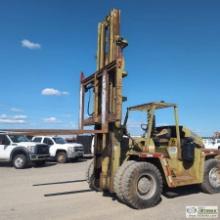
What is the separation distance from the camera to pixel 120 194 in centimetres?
868

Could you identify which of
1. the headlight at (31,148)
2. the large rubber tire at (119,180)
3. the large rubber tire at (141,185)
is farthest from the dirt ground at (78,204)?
the headlight at (31,148)

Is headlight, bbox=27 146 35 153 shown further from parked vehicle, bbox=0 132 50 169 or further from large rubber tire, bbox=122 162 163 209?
large rubber tire, bbox=122 162 163 209

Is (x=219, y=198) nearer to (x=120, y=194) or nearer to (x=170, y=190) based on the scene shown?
(x=170, y=190)

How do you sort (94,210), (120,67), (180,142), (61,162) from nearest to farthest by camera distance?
(94,210)
(120,67)
(180,142)
(61,162)

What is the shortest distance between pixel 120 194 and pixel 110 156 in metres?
1.25

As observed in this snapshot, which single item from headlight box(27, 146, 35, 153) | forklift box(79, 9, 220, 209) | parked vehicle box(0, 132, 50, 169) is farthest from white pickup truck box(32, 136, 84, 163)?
forklift box(79, 9, 220, 209)

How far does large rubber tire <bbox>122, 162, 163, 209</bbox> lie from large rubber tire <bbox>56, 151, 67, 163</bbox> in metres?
15.0

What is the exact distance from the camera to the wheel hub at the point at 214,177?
1084 centimetres

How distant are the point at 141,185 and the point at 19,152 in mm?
12825

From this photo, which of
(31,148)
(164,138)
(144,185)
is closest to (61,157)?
(31,148)

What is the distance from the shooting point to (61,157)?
23.7 m

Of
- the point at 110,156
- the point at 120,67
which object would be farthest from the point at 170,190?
the point at 120,67

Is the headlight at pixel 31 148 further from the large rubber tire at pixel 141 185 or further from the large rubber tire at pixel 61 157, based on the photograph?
the large rubber tire at pixel 141 185

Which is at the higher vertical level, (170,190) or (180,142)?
(180,142)
